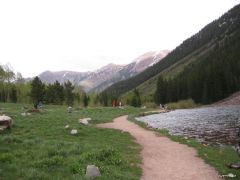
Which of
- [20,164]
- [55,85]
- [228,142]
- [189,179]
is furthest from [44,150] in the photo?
[55,85]

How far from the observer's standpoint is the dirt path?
20453mm

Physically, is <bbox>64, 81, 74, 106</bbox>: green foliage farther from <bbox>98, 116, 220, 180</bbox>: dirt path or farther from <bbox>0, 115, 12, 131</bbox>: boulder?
<bbox>98, 116, 220, 180</bbox>: dirt path

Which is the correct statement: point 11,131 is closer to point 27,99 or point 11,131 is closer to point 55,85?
point 55,85

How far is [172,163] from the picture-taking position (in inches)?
941

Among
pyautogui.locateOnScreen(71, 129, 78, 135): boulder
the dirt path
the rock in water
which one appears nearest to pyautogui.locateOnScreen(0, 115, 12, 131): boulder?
pyautogui.locateOnScreen(71, 129, 78, 135): boulder

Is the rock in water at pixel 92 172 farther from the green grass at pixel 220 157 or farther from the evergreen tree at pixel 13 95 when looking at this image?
the evergreen tree at pixel 13 95

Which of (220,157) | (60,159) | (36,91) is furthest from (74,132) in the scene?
(36,91)

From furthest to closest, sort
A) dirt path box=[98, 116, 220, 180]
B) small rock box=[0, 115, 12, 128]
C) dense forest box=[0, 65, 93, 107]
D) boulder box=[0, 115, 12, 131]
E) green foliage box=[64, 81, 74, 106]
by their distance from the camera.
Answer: green foliage box=[64, 81, 74, 106] < dense forest box=[0, 65, 93, 107] < small rock box=[0, 115, 12, 128] < boulder box=[0, 115, 12, 131] < dirt path box=[98, 116, 220, 180]

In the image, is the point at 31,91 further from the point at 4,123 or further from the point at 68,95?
the point at 4,123

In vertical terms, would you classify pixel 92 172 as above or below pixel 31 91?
below

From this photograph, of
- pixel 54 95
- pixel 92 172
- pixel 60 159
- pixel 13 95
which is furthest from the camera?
pixel 13 95

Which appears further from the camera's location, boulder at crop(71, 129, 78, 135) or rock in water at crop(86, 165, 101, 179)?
boulder at crop(71, 129, 78, 135)

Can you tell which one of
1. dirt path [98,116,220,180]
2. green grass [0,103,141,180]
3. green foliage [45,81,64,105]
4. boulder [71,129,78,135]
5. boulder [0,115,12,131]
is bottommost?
dirt path [98,116,220,180]

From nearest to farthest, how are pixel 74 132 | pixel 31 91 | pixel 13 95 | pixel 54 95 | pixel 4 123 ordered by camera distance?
pixel 4 123 → pixel 74 132 → pixel 31 91 → pixel 54 95 → pixel 13 95
